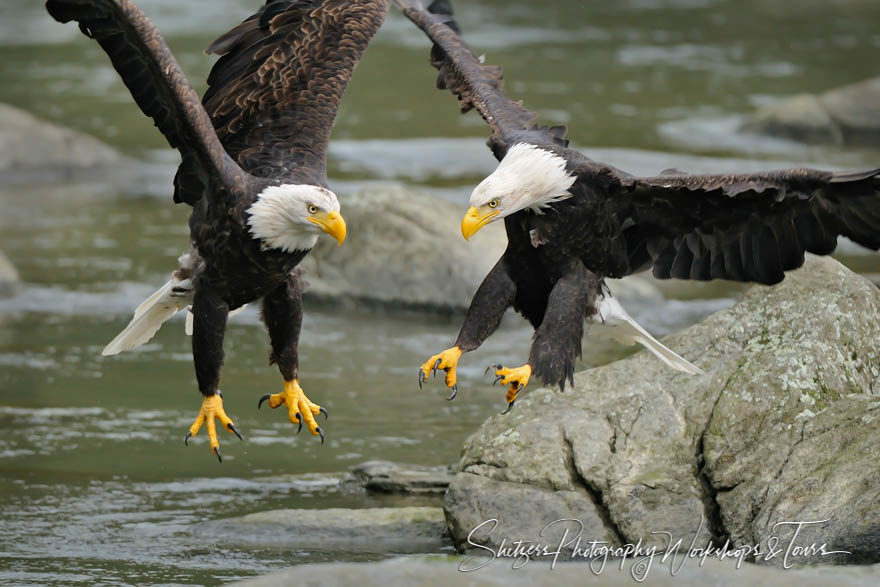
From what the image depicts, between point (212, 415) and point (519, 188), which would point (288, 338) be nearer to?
point (212, 415)

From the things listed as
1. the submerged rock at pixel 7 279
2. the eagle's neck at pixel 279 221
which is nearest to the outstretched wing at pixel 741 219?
the eagle's neck at pixel 279 221

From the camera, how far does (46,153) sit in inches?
549

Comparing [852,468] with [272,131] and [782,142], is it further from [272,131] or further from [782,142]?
[782,142]

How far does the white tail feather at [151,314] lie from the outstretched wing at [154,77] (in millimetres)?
613

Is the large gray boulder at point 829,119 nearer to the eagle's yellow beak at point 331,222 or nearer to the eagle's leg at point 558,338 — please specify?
the eagle's leg at point 558,338

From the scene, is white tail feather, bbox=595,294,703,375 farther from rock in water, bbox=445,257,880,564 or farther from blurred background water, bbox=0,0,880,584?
blurred background water, bbox=0,0,880,584

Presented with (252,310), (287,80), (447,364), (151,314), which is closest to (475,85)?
(287,80)

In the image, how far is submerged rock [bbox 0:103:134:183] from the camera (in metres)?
13.7

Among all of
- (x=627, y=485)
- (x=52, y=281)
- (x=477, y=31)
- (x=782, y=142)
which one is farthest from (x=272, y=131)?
(x=477, y=31)

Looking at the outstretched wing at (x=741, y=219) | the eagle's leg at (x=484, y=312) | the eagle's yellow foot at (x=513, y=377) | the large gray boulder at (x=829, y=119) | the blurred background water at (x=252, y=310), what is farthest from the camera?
the large gray boulder at (x=829, y=119)

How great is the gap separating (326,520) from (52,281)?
14.9 ft

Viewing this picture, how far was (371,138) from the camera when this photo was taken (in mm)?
15203

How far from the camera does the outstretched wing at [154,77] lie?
550cm

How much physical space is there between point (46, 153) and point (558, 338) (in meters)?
9.30
